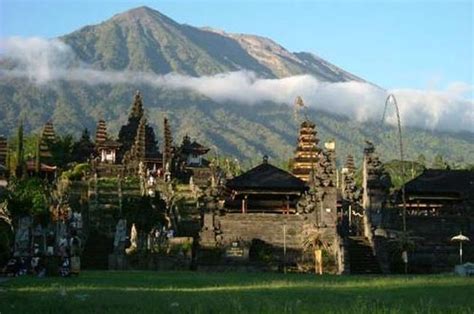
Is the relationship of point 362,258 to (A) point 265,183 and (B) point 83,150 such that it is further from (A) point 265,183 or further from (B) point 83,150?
(B) point 83,150

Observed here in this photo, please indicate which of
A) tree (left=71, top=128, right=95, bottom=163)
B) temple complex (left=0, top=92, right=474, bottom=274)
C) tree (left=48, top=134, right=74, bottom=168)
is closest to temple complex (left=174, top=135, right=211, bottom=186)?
tree (left=71, top=128, right=95, bottom=163)

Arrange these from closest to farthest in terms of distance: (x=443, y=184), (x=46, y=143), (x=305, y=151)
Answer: (x=443, y=184)
(x=305, y=151)
(x=46, y=143)

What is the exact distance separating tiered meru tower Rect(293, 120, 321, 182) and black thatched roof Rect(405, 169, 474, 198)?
71.9 feet

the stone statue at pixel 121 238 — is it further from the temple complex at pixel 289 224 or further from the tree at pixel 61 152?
the tree at pixel 61 152

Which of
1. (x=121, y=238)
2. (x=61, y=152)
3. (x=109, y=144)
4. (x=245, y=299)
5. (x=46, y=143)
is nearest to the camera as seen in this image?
(x=245, y=299)

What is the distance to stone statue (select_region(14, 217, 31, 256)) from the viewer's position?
36.3m

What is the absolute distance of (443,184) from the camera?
50.1 m

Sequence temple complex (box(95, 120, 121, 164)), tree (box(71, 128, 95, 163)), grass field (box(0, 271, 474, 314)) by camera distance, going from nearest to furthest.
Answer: grass field (box(0, 271, 474, 314)) → temple complex (box(95, 120, 121, 164)) → tree (box(71, 128, 95, 163))

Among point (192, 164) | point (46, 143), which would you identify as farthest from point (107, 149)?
point (192, 164)

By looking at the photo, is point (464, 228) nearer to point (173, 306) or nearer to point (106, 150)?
point (173, 306)

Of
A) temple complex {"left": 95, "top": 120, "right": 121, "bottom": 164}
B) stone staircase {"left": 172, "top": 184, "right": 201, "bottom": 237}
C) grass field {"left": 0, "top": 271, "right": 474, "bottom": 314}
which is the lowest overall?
grass field {"left": 0, "top": 271, "right": 474, "bottom": 314}

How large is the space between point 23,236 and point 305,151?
128 ft

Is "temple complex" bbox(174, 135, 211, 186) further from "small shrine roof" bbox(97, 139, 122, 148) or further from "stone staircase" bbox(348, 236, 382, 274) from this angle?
"stone staircase" bbox(348, 236, 382, 274)

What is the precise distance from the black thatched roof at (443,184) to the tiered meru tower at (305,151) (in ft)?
71.9
